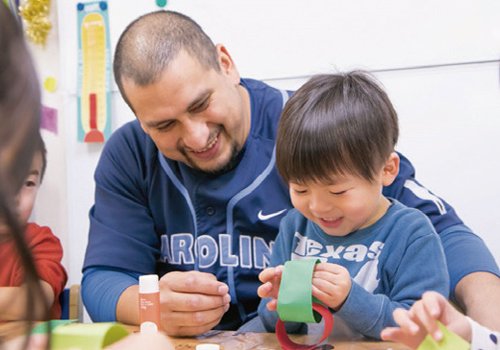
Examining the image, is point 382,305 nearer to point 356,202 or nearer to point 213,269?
point 356,202

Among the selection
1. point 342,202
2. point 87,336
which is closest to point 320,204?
point 342,202

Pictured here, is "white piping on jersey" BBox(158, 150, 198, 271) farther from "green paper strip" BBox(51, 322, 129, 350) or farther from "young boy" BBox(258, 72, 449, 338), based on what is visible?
"green paper strip" BBox(51, 322, 129, 350)

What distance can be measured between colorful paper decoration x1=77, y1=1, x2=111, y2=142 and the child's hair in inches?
42.6

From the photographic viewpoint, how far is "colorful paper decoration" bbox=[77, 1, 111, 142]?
2.05m

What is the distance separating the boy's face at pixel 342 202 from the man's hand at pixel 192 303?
0.70 ft

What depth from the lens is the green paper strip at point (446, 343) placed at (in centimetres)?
72

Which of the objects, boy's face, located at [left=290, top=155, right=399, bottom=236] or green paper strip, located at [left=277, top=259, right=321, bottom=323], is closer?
green paper strip, located at [left=277, top=259, right=321, bottom=323]

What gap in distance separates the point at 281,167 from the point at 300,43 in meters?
0.76

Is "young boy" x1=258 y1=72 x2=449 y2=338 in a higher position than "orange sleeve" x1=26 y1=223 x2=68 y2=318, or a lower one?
higher

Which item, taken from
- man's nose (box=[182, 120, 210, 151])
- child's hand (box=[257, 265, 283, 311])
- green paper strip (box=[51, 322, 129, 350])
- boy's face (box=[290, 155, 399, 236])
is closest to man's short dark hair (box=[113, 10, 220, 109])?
man's nose (box=[182, 120, 210, 151])

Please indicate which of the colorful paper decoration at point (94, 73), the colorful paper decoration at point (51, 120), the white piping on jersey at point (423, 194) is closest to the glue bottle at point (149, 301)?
the white piping on jersey at point (423, 194)

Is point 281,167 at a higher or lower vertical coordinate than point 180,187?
higher

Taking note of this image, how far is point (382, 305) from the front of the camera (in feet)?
3.18

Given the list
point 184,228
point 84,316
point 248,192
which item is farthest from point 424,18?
point 84,316
